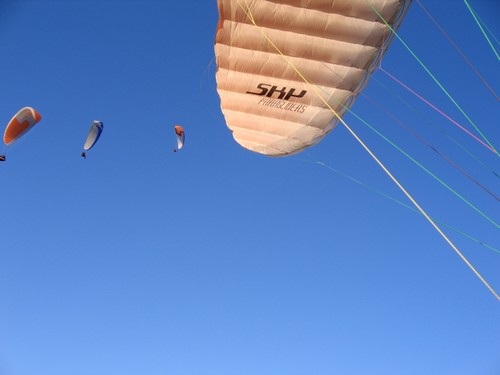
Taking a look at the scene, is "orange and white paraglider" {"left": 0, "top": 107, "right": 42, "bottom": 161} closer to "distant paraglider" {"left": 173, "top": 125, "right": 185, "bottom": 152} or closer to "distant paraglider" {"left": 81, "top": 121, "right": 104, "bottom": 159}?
"distant paraglider" {"left": 81, "top": 121, "right": 104, "bottom": 159}

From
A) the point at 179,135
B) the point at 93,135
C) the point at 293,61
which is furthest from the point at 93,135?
the point at 293,61

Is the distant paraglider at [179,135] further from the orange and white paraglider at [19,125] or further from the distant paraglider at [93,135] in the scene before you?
the orange and white paraglider at [19,125]

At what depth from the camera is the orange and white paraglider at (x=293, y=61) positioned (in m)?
8.68

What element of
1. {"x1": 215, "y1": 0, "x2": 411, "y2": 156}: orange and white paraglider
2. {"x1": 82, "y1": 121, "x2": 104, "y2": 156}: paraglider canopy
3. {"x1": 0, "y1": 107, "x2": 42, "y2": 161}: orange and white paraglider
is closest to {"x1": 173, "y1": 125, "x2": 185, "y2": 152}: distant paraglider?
{"x1": 82, "y1": 121, "x2": 104, "y2": 156}: paraglider canopy

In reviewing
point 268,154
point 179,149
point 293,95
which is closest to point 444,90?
point 293,95

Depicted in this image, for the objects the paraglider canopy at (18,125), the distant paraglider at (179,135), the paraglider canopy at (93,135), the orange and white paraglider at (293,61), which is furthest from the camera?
the paraglider canopy at (93,135)

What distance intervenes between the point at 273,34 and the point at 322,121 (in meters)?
2.15

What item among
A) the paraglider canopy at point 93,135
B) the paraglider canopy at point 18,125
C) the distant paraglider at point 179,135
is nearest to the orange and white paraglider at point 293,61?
the distant paraglider at point 179,135

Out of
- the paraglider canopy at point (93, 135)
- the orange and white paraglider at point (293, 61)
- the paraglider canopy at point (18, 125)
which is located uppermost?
the orange and white paraglider at point (293, 61)

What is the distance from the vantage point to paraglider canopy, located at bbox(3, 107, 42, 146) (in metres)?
14.5

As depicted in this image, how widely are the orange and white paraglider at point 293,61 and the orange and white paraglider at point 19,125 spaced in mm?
7403

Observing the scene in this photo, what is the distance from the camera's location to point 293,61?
30.5ft

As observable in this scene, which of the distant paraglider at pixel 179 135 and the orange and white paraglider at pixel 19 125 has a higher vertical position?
the distant paraglider at pixel 179 135

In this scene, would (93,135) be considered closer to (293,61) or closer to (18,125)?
(18,125)
